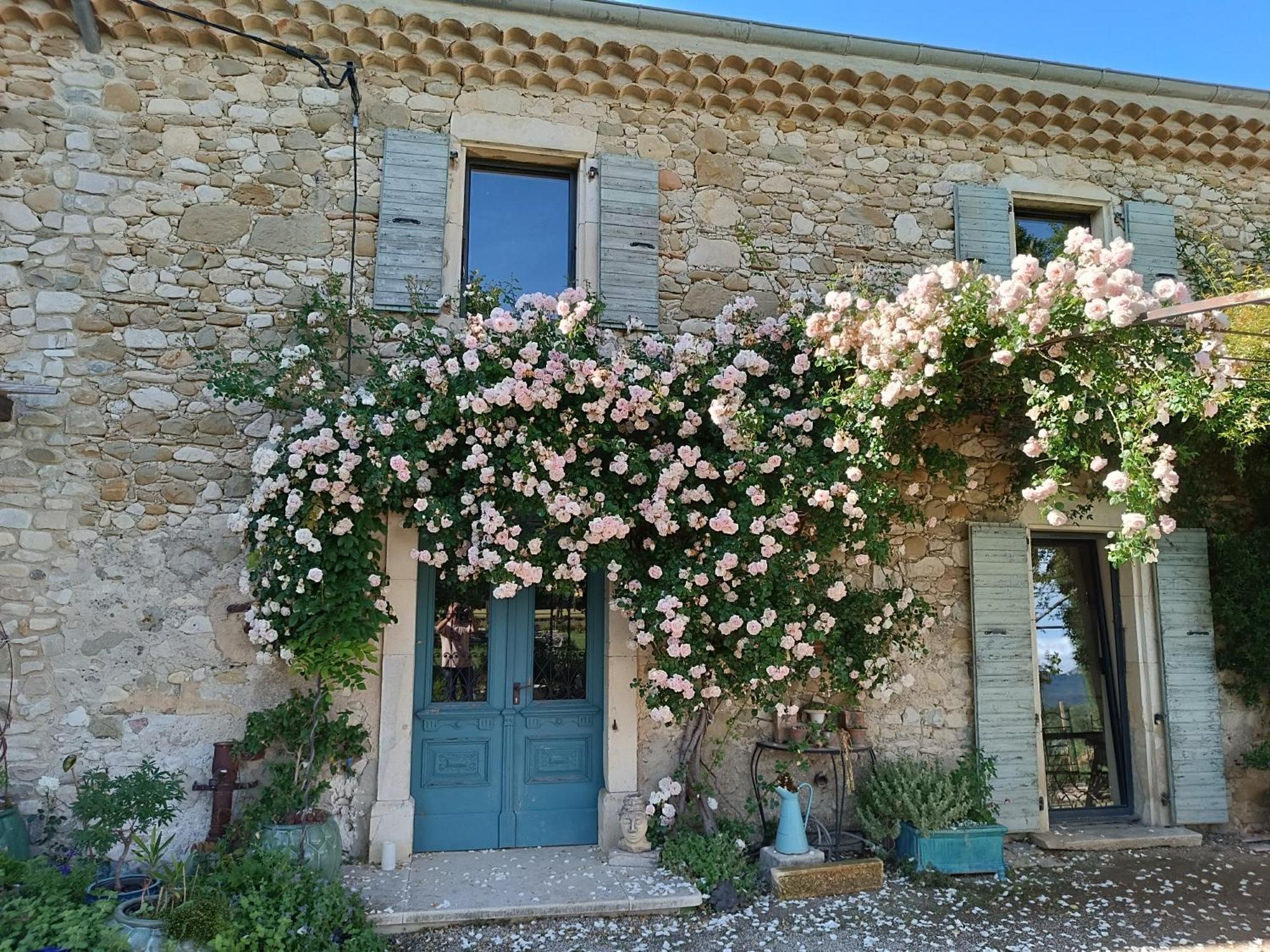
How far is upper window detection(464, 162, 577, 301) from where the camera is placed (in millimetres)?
5508

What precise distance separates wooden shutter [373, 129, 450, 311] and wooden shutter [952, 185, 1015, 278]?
357 cm

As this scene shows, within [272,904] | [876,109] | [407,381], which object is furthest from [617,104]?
[272,904]

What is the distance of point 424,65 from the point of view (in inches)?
210

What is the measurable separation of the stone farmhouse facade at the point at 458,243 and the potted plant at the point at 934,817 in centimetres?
30

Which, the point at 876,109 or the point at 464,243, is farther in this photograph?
the point at 876,109

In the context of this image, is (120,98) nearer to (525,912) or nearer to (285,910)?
(285,910)

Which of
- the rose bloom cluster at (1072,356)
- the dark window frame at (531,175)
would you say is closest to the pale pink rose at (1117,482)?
the rose bloom cluster at (1072,356)

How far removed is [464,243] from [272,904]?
393 cm

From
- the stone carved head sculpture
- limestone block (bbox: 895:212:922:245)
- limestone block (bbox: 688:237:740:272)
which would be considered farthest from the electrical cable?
limestone block (bbox: 895:212:922:245)

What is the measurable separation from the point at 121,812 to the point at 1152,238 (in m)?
7.35

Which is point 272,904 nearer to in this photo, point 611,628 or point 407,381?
point 611,628

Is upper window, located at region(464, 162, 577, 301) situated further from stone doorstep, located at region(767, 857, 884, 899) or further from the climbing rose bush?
stone doorstep, located at region(767, 857, 884, 899)

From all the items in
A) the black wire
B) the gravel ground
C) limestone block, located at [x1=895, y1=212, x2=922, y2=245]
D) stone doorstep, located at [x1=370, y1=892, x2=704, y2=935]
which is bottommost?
the gravel ground

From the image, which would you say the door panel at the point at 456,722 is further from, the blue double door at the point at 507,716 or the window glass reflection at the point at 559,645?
the window glass reflection at the point at 559,645
